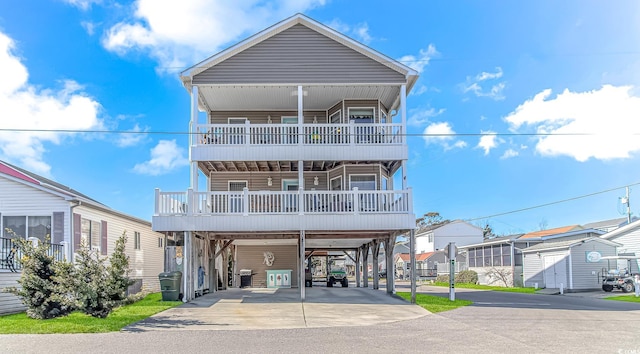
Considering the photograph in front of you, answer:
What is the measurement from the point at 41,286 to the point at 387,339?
900 centimetres

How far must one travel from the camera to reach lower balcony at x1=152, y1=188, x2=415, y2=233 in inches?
753

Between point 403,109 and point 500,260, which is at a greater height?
point 403,109

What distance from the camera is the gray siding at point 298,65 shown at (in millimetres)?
20922

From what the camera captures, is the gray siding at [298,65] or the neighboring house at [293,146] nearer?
the neighboring house at [293,146]

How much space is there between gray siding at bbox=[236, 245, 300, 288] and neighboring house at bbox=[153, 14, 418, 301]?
380cm

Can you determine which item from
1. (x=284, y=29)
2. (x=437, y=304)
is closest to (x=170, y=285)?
(x=437, y=304)

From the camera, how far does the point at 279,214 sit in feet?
63.6

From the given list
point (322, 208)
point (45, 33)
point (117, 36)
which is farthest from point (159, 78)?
point (322, 208)

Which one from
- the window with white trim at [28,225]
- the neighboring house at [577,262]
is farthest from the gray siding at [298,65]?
the neighboring house at [577,262]

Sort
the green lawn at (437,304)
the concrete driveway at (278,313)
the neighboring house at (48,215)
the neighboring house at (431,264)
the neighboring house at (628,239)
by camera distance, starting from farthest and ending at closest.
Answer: the neighboring house at (431,264), the neighboring house at (628,239), the neighboring house at (48,215), the green lawn at (437,304), the concrete driveway at (278,313)

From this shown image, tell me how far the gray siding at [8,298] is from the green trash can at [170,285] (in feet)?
14.1

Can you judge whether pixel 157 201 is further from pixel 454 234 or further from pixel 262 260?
pixel 454 234

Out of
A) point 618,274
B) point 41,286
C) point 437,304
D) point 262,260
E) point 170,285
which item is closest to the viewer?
point 41,286

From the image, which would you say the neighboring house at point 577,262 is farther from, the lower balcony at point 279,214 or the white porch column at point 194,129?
the white porch column at point 194,129
